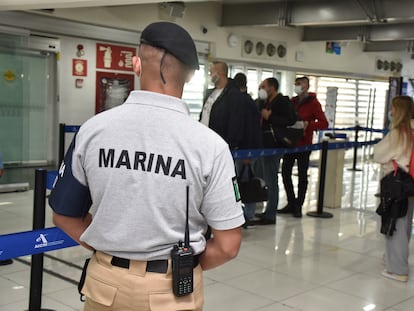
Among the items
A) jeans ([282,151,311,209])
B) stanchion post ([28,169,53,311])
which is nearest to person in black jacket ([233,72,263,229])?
jeans ([282,151,311,209])

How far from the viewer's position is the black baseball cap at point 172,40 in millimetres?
1445

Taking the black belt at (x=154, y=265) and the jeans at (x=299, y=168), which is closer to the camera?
the black belt at (x=154, y=265)

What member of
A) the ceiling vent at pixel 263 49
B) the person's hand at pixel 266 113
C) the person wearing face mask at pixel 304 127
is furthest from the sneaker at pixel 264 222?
the ceiling vent at pixel 263 49

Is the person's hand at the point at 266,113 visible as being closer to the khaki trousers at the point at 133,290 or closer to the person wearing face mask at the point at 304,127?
the person wearing face mask at the point at 304,127

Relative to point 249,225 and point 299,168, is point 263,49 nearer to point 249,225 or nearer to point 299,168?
point 299,168

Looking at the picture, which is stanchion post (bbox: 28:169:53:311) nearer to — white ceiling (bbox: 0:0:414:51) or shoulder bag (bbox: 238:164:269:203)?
shoulder bag (bbox: 238:164:269:203)

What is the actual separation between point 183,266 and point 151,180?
0.85 feet

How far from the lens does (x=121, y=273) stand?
58.4 inches


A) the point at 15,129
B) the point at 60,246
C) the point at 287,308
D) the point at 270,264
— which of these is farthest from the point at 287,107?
the point at 15,129

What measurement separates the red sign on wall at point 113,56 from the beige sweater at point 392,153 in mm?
5853

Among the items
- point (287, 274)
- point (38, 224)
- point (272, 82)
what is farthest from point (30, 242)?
point (272, 82)

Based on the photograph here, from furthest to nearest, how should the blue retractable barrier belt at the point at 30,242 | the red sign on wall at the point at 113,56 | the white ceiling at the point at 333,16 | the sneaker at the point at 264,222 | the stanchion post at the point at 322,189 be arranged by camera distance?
1. the white ceiling at the point at 333,16
2. the red sign on wall at the point at 113,56
3. the stanchion post at the point at 322,189
4. the sneaker at the point at 264,222
5. the blue retractable barrier belt at the point at 30,242

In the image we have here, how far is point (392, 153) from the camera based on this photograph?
4051 mm

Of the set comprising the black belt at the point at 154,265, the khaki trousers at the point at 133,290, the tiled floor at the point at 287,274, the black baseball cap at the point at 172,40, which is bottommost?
the tiled floor at the point at 287,274
